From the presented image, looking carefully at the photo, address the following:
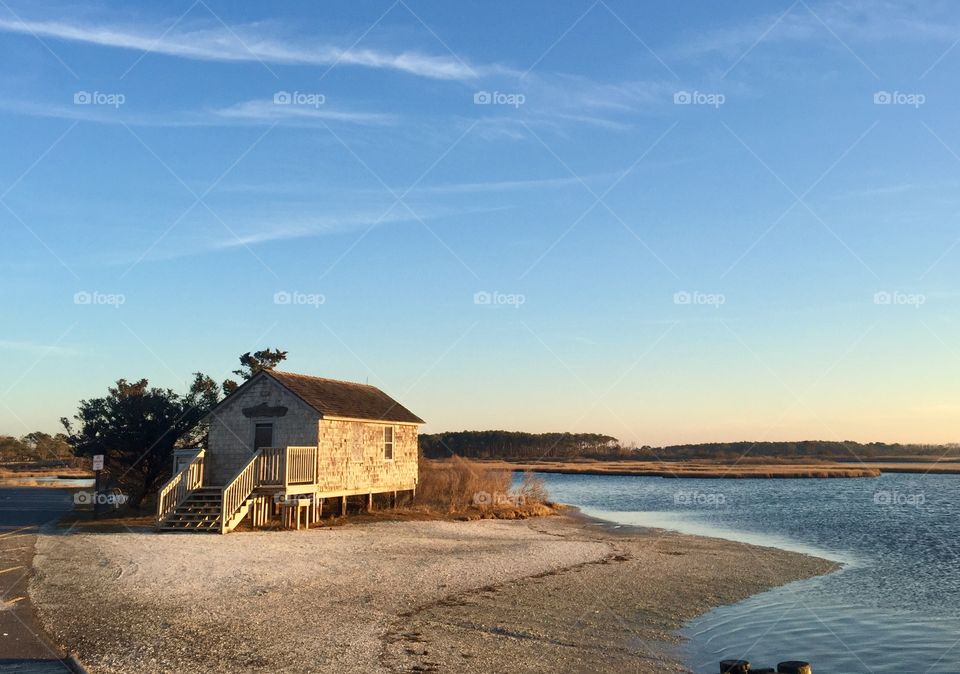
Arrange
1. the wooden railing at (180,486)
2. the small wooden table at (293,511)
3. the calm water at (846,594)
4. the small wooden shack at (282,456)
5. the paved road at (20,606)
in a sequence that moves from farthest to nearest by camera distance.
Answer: the small wooden table at (293,511)
the small wooden shack at (282,456)
the wooden railing at (180,486)
the calm water at (846,594)
the paved road at (20,606)

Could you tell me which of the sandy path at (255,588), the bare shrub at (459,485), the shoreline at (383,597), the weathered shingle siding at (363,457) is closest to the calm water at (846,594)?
the shoreline at (383,597)

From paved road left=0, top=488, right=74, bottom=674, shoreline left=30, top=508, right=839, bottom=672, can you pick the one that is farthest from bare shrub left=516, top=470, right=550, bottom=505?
paved road left=0, top=488, right=74, bottom=674

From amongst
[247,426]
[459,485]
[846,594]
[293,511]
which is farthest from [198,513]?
[846,594]

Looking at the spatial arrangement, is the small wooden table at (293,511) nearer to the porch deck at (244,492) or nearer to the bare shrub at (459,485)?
the porch deck at (244,492)

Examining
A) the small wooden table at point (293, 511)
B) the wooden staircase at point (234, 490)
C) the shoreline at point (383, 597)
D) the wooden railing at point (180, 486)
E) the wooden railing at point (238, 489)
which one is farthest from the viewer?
the small wooden table at point (293, 511)

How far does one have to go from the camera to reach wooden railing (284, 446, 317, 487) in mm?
28484

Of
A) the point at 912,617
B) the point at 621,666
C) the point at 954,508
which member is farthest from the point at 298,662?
the point at 954,508

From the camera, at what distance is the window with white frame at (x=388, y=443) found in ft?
115

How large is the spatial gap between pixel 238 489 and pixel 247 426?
13.8ft

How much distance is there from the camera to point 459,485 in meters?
39.6

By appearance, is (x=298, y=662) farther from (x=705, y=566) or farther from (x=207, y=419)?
(x=207, y=419)

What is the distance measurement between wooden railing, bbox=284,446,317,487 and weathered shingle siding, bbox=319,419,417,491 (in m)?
0.56

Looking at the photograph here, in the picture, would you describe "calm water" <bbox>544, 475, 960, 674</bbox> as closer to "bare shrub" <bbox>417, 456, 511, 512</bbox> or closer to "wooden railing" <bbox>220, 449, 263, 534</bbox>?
"bare shrub" <bbox>417, 456, 511, 512</bbox>

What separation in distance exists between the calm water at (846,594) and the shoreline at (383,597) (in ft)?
3.23
